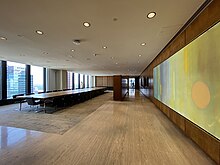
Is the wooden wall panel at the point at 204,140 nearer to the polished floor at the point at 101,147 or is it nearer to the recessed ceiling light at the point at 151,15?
the polished floor at the point at 101,147

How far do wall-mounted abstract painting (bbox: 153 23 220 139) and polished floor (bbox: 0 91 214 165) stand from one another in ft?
2.21

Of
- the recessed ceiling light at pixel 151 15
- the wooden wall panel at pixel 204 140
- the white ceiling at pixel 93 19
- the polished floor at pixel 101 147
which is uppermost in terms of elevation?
the white ceiling at pixel 93 19

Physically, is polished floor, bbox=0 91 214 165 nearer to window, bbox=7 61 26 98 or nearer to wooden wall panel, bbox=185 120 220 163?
wooden wall panel, bbox=185 120 220 163

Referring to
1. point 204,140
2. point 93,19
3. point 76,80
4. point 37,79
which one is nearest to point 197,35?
point 204,140

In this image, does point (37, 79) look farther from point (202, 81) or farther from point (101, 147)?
point (202, 81)

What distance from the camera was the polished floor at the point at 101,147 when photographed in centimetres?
225

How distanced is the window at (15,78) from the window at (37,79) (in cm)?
88

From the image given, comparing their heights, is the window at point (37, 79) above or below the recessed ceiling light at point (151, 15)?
below

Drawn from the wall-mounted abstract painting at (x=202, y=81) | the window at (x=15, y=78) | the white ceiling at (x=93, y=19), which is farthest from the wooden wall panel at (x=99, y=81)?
the wall-mounted abstract painting at (x=202, y=81)

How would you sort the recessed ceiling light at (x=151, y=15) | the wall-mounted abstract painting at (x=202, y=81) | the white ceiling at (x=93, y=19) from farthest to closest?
the recessed ceiling light at (x=151, y=15) < the white ceiling at (x=93, y=19) < the wall-mounted abstract painting at (x=202, y=81)

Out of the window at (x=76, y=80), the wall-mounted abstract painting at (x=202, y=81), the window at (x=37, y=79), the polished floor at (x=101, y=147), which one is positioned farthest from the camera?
the window at (x=76, y=80)

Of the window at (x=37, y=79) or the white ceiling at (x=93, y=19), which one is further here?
the window at (x=37, y=79)

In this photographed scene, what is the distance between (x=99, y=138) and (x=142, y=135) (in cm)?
111

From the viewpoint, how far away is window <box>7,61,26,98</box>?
342 inches
